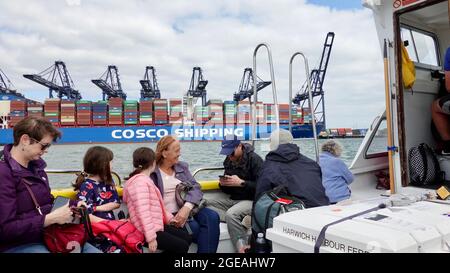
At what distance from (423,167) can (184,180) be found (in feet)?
7.55

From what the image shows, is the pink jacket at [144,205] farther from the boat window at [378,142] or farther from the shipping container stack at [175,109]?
the shipping container stack at [175,109]

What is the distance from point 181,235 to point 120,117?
40764mm

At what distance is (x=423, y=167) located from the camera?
329 cm

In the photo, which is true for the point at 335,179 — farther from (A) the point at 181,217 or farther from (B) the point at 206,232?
(A) the point at 181,217

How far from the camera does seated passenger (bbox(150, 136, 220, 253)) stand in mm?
2711

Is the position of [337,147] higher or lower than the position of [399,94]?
lower

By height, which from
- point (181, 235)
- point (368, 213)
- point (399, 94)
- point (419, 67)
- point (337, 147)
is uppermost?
point (419, 67)

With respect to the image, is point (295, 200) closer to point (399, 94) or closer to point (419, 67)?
point (399, 94)

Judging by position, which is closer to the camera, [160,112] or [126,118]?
[126,118]

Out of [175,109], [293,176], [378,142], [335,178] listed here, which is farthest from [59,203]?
[175,109]

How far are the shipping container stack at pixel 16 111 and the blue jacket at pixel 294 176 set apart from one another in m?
43.3

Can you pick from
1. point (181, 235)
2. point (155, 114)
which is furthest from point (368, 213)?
point (155, 114)
